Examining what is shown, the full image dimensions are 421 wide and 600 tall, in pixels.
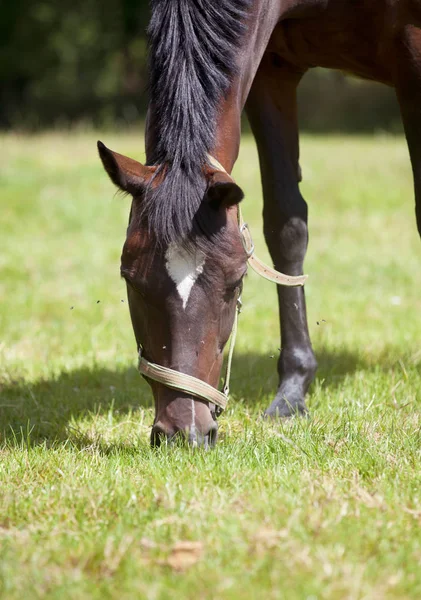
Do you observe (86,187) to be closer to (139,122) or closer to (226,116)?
(226,116)

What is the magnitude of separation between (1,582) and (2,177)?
33.0ft

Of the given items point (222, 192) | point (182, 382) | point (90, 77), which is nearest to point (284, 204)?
point (222, 192)

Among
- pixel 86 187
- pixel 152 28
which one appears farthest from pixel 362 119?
pixel 152 28

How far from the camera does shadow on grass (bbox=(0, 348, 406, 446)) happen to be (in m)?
3.54

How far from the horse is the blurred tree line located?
17572mm

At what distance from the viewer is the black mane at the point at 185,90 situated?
260 cm

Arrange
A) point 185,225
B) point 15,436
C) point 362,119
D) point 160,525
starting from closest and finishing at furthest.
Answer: point 160,525 → point 185,225 → point 15,436 → point 362,119

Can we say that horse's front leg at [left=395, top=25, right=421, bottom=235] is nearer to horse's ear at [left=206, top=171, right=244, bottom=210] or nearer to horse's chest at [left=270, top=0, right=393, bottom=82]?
horse's chest at [left=270, top=0, right=393, bottom=82]

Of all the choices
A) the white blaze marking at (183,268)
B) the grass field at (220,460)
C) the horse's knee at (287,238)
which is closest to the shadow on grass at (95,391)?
the grass field at (220,460)

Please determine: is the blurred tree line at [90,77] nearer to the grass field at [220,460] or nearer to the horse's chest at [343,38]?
the grass field at [220,460]

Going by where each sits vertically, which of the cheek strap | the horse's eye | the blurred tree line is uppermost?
the blurred tree line

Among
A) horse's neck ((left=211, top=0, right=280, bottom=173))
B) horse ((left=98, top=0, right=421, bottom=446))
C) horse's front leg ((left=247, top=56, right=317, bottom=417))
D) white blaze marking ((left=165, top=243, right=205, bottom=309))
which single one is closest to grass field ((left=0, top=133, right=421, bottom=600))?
horse's front leg ((left=247, top=56, right=317, bottom=417))

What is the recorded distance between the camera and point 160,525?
219 cm

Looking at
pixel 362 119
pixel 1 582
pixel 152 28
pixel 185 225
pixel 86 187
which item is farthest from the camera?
pixel 362 119
